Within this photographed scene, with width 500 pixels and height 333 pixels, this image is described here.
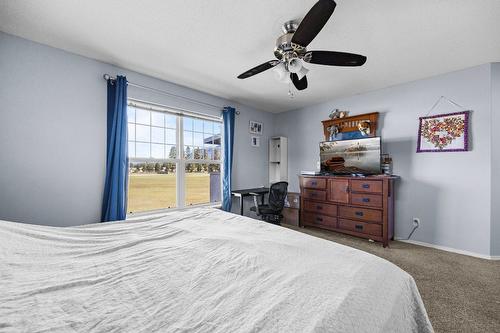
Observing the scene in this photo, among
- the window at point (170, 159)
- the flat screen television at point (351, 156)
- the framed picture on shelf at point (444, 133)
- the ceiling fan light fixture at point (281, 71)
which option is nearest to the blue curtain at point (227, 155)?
the window at point (170, 159)

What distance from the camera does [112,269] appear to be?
88cm

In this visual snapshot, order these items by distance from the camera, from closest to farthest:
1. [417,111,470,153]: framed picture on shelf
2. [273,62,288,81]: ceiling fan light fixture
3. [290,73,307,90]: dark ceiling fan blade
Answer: [273,62,288,81]: ceiling fan light fixture
[290,73,307,90]: dark ceiling fan blade
[417,111,470,153]: framed picture on shelf

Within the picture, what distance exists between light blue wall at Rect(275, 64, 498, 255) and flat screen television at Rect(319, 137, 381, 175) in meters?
0.42

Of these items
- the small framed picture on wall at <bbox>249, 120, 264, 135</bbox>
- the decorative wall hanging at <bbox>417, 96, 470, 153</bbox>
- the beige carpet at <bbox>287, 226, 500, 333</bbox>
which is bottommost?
the beige carpet at <bbox>287, 226, 500, 333</bbox>

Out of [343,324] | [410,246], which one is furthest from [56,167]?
[410,246]

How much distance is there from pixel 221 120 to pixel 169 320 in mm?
3604

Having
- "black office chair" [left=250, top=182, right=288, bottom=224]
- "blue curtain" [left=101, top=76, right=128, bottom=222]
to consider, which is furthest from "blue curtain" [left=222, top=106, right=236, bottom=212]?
"blue curtain" [left=101, top=76, right=128, bottom=222]

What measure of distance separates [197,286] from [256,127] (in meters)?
4.06

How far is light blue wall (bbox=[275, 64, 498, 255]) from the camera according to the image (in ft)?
8.81

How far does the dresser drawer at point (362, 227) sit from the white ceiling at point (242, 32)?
7.34ft

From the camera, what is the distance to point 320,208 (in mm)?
3688

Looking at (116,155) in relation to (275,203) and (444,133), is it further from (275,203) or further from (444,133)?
(444,133)

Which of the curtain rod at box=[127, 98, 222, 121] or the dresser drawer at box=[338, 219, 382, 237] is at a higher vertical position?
the curtain rod at box=[127, 98, 222, 121]

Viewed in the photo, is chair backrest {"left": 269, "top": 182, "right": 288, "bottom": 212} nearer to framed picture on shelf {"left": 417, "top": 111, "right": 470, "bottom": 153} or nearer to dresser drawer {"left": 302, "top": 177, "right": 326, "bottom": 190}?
dresser drawer {"left": 302, "top": 177, "right": 326, "bottom": 190}
